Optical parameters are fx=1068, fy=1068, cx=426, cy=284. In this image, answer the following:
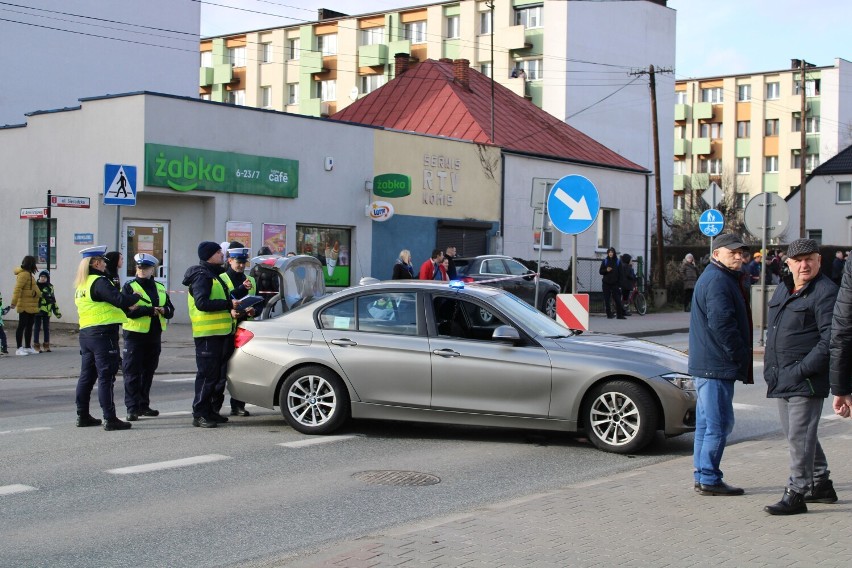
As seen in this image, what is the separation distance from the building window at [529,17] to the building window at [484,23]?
210 cm

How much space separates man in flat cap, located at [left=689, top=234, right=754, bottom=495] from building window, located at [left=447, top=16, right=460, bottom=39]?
5448cm

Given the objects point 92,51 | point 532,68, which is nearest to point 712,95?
point 532,68

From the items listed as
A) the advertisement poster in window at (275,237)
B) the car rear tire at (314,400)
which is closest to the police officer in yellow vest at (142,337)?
the car rear tire at (314,400)

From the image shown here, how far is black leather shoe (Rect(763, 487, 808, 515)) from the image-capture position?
6484 millimetres

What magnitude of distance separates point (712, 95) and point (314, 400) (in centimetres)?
7512

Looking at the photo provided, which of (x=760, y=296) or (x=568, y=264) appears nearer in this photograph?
(x=760, y=296)

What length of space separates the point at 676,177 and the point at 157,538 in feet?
257

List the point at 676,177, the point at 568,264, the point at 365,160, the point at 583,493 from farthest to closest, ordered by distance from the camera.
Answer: the point at 676,177 → the point at 568,264 → the point at 365,160 → the point at 583,493

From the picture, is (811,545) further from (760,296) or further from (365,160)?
(365,160)

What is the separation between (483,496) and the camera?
7520 millimetres

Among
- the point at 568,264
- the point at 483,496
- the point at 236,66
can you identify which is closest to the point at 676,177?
the point at 236,66

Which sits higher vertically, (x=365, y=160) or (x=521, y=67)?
(x=521, y=67)

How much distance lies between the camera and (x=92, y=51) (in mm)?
32719

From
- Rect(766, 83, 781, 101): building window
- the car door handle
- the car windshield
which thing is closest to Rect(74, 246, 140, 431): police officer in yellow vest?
the car door handle
